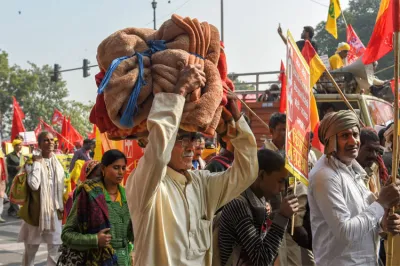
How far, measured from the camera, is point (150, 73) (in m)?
2.96

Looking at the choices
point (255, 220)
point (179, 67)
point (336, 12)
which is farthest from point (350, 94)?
point (179, 67)

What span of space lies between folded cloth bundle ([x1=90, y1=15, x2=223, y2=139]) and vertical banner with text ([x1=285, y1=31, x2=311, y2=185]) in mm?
789

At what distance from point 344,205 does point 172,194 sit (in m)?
1.14

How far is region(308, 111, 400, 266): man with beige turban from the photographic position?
3633 millimetres

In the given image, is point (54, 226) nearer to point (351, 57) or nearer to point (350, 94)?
point (350, 94)

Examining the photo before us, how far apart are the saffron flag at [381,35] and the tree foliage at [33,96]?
4946 centimetres

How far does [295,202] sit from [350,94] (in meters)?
4.70

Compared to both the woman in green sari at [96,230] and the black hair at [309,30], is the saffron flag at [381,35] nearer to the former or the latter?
the black hair at [309,30]

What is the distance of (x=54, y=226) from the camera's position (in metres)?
7.87

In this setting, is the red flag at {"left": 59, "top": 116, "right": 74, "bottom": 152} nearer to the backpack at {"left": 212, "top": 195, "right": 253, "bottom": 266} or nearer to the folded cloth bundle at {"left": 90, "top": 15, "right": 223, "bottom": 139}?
the backpack at {"left": 212, "top": 195, "right": 253, "bottom": 266}

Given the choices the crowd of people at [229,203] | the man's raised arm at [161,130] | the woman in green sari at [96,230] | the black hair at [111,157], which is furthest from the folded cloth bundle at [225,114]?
the black hair at [111,157]

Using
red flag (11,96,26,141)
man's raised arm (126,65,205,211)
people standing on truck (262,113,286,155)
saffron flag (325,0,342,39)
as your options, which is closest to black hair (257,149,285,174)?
man's raised arm (126,65,205,211)

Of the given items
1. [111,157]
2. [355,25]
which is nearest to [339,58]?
[111,157]

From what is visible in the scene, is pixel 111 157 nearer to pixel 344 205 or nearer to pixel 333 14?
pixel 344 205
